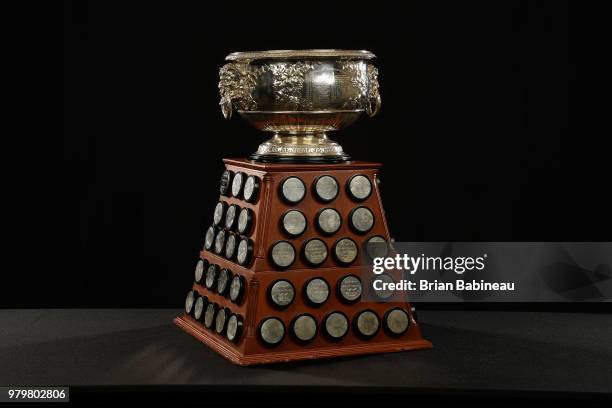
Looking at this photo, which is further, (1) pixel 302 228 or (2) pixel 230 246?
(2) pixel 230 246

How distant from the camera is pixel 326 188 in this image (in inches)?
169

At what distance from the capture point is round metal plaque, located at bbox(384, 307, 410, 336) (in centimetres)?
438

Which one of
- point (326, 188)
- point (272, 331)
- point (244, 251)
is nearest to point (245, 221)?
point (244, 251)

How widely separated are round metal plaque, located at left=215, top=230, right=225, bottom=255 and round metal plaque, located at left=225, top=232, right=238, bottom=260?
0.06m

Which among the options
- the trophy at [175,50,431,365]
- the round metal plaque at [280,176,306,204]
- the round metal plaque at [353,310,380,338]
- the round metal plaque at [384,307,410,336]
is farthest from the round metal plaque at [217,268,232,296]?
the round metal plaque at [384,307,410,336]

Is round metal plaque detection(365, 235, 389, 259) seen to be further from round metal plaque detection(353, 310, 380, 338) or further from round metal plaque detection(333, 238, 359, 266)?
round metal plaque detection(353, 310, 380, 338)

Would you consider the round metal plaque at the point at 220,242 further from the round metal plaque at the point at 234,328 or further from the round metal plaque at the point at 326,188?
the round metal plaque at the point at 326,188

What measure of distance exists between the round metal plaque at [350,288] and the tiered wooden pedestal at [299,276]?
0.06 ft

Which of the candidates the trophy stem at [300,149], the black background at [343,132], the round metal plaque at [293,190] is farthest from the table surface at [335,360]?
the trophy stem at [300,149]

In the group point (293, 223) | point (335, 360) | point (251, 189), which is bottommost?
point (335, 360)

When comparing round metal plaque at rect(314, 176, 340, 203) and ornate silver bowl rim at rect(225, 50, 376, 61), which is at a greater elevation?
ornate silver bowl rim at rect(225, 50, 376, 61)

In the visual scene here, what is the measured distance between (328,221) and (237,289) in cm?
44

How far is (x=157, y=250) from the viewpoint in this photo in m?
5.41

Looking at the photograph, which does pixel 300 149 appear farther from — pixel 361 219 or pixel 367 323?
pixel 367 323
